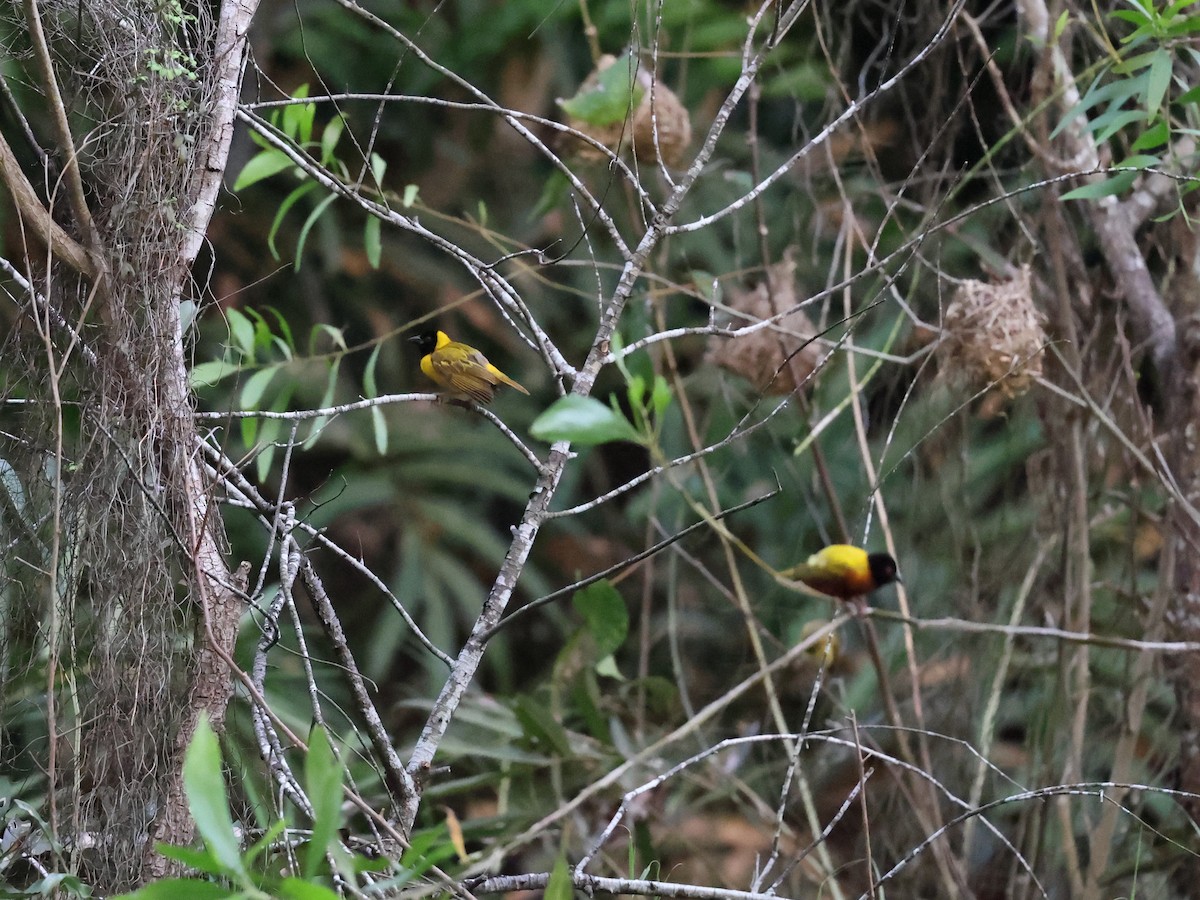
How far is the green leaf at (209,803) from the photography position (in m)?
0.73

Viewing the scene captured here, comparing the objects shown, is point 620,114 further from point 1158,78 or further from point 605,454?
point 605,454

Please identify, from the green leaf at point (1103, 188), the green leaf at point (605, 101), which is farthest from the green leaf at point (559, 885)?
the green leaf at point (605, 101)

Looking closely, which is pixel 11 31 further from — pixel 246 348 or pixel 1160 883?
pixel 1160 883

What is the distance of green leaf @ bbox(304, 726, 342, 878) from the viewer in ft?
2.50

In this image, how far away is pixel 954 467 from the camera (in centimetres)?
252

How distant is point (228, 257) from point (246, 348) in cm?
177

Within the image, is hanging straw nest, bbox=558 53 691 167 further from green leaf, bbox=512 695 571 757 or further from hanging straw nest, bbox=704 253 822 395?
green leaf, bbox=512 695 571 757

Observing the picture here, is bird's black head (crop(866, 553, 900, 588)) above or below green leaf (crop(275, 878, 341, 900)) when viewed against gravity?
below

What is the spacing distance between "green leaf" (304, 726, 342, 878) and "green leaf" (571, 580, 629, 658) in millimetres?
1367

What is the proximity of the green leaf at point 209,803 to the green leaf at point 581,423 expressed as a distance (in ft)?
1.00

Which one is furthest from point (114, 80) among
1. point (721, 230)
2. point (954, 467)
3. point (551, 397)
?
point (721, 230)

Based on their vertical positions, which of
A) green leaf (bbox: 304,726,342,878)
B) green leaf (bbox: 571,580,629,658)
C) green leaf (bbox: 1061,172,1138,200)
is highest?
green leaf (bbox: 1061,172,1138,200)

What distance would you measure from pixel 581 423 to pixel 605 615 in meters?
1.47

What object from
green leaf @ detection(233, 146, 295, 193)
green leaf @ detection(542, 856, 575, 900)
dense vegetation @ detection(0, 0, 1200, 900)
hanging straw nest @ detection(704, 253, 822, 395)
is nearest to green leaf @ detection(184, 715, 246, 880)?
dense vegetation @ detection(0, 0, 1200, 900)
